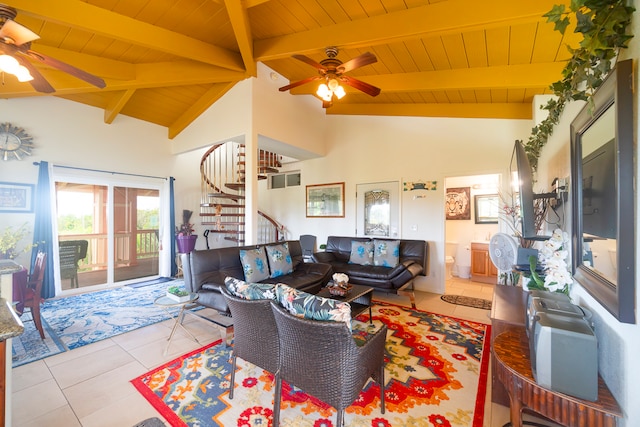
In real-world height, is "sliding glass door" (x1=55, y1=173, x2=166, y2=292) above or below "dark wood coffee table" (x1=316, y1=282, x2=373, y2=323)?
above

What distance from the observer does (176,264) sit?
581 cm

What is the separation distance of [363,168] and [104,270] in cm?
539

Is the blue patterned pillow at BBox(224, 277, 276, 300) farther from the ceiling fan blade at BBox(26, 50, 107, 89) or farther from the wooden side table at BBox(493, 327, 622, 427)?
the ceiling fan blade at BBox(26, 50, 107, 89)

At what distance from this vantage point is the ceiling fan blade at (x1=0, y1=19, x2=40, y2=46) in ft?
6.45

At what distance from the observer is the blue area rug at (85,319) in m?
2.73

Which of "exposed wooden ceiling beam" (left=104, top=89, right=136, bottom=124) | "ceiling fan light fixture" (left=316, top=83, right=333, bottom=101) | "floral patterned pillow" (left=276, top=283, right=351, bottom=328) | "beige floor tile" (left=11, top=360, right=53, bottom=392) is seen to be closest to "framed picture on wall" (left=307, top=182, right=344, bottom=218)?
"ceiling fan light fixture" (left=316, top=83, right=333, bottom=101)

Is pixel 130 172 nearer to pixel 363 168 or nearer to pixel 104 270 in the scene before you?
pixel 104 270

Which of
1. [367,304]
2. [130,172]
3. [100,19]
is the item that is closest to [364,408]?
[367,304]

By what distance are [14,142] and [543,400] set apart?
6539mm

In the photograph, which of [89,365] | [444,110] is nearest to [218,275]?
[89,365]

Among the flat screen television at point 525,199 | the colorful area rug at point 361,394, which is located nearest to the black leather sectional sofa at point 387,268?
the colorful area rug at point 361,394

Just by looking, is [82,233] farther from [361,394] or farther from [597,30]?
[597,30]

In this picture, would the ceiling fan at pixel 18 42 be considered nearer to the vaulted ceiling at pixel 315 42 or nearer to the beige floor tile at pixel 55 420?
the vaulted ceiling at pixel 315 42

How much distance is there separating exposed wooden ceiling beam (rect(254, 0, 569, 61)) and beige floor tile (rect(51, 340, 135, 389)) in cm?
381
